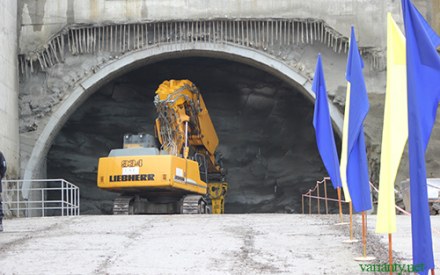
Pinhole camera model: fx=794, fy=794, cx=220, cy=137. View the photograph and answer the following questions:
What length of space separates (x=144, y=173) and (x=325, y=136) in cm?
Answer: 754

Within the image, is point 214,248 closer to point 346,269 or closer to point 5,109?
point 346,269

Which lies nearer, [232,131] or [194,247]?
[194,247]

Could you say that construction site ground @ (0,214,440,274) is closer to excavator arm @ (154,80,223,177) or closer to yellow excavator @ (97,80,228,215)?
yellow excavator @ (97,80,228,215)

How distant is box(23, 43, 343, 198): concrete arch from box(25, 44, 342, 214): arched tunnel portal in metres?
6.41

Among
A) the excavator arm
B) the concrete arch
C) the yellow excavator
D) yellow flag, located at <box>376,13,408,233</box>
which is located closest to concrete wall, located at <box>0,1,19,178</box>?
the concrete arch

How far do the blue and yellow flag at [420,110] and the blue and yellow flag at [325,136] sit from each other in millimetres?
5748

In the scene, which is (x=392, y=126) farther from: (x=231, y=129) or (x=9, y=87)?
(x=231, y=129)

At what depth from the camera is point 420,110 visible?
240 inches

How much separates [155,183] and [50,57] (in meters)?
5.50

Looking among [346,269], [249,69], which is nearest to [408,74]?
[346,269]

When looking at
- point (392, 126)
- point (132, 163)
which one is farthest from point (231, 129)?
point (392, 126)

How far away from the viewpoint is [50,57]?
2184 cm

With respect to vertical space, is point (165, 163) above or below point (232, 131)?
below

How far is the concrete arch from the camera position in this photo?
21.6m
